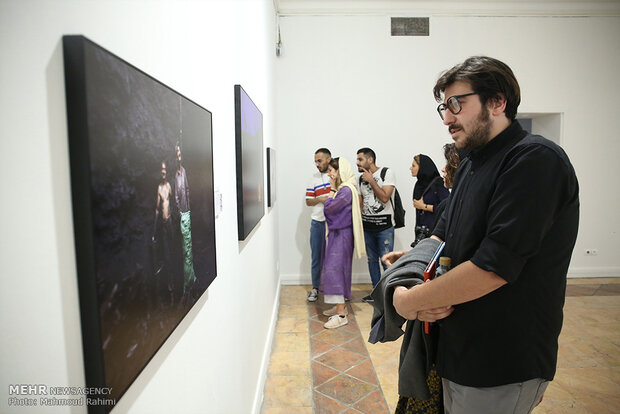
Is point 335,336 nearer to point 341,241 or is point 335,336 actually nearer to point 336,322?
point 336,322

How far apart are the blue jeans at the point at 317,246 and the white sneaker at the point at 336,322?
0.89 metres

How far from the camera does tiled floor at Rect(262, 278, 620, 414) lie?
100 inches

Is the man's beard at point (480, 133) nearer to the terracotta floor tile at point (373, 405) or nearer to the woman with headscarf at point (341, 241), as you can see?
the terracotta floor tile at point (373, 405)

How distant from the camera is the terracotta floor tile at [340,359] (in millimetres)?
3072

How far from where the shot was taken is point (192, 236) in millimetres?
946

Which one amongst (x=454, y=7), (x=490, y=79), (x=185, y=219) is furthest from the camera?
(x=454, y=7)

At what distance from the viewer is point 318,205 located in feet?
15.4

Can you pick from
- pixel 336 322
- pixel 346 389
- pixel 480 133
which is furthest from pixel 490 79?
pixel 336 322

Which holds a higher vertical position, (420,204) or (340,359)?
(420,204)

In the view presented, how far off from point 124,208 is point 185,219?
32 cm

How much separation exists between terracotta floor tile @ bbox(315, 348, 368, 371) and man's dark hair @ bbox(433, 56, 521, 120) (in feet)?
8.26

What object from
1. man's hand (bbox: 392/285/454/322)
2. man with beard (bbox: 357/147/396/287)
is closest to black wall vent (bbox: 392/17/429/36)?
man with beard (bbox: 357/147/396/287)


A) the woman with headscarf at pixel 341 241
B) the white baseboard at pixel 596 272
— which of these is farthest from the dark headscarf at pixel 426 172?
the white baseboard at pixel 596 272

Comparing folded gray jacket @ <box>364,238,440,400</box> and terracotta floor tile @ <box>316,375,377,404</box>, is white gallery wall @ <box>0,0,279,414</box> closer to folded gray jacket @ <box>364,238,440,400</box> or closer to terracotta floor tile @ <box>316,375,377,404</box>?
folded gray jacket @ <box>364,238,440,400</box>
